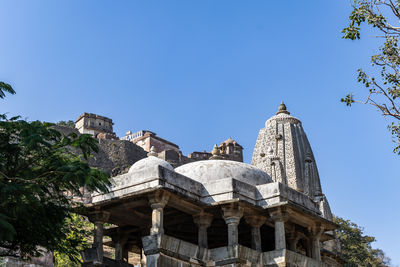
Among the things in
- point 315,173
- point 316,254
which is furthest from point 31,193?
point 315,173

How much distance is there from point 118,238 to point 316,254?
658cm

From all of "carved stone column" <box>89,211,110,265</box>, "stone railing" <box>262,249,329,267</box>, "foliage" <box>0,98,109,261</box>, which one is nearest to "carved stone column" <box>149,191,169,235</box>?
"carved stone column" <box>89,211,110,265</box>

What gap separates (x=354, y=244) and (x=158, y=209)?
28276mm

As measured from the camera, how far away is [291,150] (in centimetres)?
3597

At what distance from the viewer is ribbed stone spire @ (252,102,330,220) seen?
116ft

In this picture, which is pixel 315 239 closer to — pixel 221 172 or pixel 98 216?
pixel 221 172

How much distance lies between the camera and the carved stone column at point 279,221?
16.6 metres

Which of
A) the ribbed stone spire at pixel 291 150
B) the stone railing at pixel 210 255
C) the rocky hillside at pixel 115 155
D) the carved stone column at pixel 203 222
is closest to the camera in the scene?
the stone railing at pixel 210 255

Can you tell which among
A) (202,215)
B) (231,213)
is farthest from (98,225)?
(231,213)

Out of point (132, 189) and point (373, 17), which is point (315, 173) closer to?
point (132, 189)

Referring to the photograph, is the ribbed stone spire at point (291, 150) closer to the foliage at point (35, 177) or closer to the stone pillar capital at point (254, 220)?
the stone pillar capital at point (254, 220)

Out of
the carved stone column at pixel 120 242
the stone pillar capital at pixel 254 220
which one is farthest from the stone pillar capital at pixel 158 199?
the carved stone column at pixel 120 242

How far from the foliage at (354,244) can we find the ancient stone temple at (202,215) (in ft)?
65.5

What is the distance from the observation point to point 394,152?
41.2 feet
